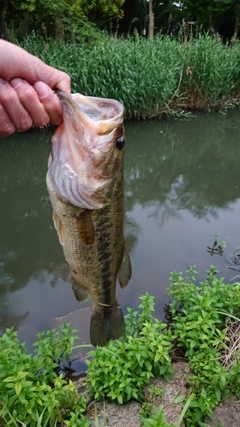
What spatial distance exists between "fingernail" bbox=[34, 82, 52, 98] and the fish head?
0.12m

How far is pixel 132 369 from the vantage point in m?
2.22

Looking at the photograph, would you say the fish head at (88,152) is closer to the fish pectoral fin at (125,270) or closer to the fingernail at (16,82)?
the fingernail at (16,82)

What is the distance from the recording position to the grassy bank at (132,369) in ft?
6.38

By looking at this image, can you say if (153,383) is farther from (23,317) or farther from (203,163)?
(203,163)

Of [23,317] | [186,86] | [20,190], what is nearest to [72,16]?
[186,86]

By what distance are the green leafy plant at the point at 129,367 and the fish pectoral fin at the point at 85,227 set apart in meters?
0.82

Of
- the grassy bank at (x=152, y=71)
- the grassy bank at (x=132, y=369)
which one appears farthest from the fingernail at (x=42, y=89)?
the grassy bank at (x=152, y=71)

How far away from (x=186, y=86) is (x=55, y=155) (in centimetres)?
928

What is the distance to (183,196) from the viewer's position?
5.77m

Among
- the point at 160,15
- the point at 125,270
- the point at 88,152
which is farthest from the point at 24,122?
the point at 160,15

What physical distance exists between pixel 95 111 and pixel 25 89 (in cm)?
32

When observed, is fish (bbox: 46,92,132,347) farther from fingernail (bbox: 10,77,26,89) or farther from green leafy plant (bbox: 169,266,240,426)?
green leafy plant (bbox: 169,266,240,426)

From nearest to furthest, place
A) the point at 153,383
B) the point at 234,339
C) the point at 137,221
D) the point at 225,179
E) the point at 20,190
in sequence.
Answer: the point at 153,383, the point at 234,339, the point at 137,221, the point at 20,190, the point at 225,179

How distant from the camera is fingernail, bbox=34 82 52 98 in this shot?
4.76 ft
